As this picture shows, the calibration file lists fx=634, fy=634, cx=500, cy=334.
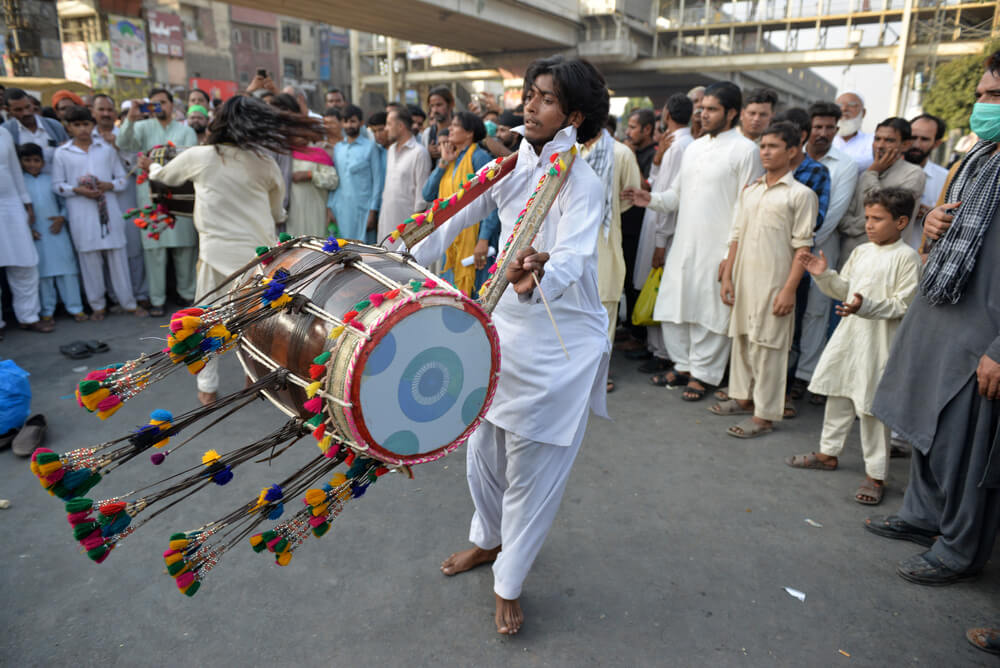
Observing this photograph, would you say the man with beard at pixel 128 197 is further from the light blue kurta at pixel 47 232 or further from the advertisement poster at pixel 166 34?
the advertisement poster at pixel 166 34

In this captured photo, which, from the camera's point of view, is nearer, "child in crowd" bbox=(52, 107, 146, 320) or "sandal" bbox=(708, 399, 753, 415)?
"sandal" bbox=(708, 399, 753, 415)

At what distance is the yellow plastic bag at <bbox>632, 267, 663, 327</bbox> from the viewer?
5078mm

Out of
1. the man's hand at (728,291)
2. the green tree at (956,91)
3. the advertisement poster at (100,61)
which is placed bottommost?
the man's hand at (728,291)

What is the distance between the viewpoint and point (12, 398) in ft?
11.8

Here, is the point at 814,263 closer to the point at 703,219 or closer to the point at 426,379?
the point at 703,219

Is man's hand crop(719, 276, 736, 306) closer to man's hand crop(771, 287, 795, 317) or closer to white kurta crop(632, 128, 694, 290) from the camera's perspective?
man's hand crop(771, 287, 795, 317)

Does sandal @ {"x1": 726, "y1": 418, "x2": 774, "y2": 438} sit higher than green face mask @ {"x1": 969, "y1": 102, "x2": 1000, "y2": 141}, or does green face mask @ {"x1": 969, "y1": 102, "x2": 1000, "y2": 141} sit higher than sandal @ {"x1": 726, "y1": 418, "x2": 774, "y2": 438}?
green face mask @ {"x1": 969, "y1": 102, "x2": 1000, "y2": 141}

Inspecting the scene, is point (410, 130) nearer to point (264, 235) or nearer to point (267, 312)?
point (264, 235)

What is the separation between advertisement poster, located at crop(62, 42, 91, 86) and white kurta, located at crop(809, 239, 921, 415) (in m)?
25.9

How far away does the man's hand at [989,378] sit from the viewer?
89.9 inches

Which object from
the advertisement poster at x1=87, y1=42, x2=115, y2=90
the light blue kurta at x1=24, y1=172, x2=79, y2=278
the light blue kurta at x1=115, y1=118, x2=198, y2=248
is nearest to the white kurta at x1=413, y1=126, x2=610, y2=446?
the light blue kurta at x1=115, y1=118, x2=198, y2=248

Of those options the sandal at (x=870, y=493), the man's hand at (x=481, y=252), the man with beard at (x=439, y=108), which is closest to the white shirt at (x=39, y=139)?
the man with beard at (x=439, y=108)

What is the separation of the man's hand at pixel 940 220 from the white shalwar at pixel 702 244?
164cm

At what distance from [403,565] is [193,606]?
78 centimetres
